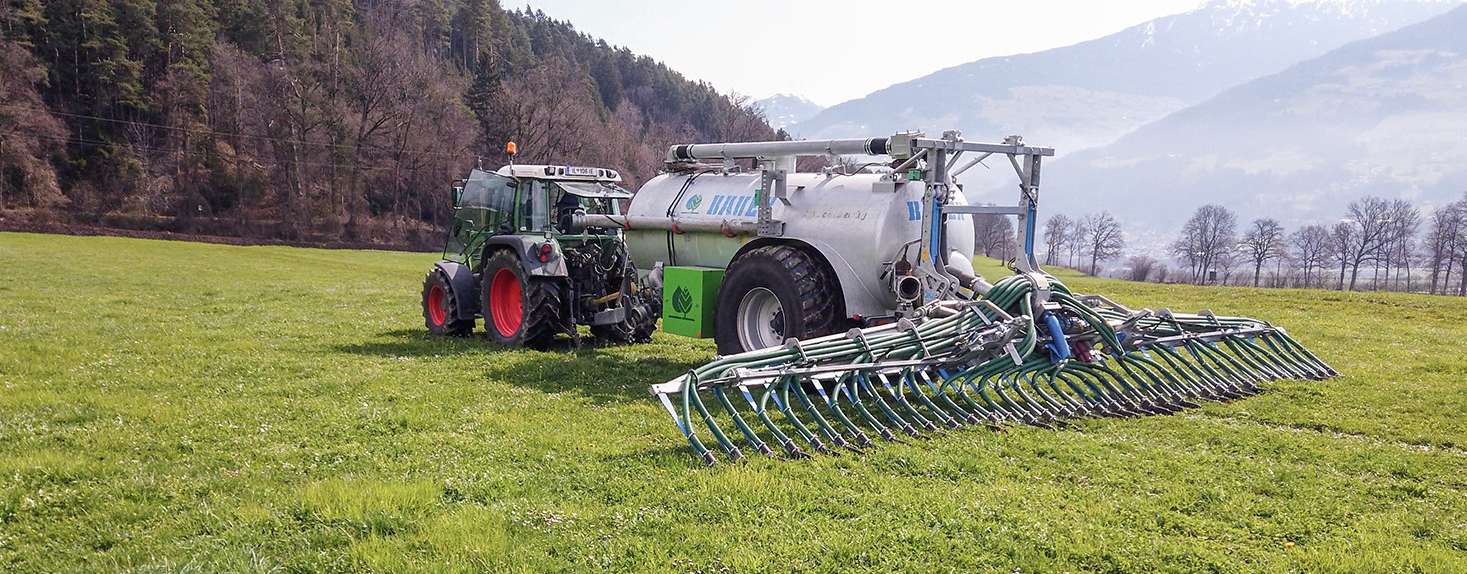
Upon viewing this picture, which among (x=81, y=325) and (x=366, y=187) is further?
(x=366, y=187)

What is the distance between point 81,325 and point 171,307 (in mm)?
Answer: 3739

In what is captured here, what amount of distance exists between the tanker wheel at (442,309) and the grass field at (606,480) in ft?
7.70

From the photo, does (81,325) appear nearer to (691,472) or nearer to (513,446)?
(513,446)

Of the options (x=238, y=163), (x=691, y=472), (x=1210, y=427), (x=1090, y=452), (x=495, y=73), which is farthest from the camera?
(x=495, y=73)

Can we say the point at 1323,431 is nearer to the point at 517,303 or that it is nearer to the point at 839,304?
the point at 839,304

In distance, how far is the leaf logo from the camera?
1152 centimetres

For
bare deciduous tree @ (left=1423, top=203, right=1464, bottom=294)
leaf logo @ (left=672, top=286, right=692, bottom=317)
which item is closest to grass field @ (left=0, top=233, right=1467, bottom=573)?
leaf logo @ (left=672, top=286, right=692, bottom=317)

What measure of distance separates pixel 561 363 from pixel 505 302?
252 centimetres

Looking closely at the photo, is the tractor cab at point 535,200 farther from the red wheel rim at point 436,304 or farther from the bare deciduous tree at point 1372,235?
the bare deciduous tree at point 1372,235

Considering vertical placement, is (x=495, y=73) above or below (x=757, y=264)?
above

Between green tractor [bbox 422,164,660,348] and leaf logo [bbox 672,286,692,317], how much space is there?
4.35 feet

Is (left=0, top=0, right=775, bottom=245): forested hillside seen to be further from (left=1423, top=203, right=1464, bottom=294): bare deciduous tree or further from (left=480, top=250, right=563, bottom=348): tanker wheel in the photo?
(left=1423, top=203, right=1464, bottom=294): bare deciduous tree

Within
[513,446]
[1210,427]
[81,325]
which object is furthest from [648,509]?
[81,325]

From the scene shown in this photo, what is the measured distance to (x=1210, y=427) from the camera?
320 inches
